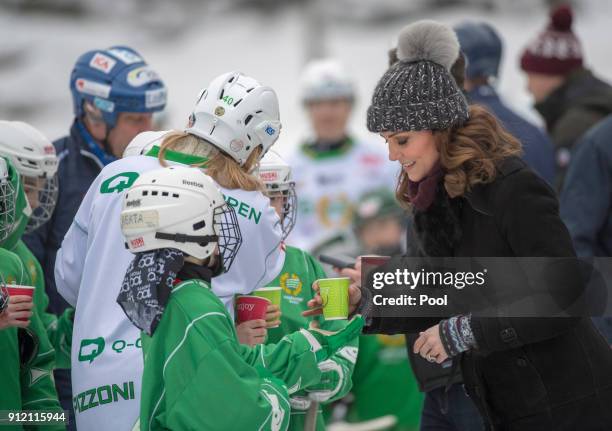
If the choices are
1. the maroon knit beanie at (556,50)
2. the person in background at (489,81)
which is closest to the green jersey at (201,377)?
the person in background at (489,81)

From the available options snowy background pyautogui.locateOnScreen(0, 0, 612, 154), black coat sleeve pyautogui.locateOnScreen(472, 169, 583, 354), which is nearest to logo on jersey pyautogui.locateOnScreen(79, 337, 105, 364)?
black coat sleeve pyautogui.locateOnScreen(472, 169, 583, 354)

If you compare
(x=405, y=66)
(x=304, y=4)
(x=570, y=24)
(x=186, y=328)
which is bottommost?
(x=186, y=328)

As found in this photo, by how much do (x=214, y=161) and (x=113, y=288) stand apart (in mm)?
557

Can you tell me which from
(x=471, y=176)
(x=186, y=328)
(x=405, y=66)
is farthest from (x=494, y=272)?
(x=186, y=328)

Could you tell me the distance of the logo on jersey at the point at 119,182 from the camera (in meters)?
3.93

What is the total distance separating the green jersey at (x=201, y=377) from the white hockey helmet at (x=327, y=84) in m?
5.51

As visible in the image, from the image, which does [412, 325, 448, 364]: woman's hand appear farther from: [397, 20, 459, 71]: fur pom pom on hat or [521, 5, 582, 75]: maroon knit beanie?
[521, 5, 582, 75]: maroon knit beanie

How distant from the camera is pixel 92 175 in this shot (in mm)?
5438

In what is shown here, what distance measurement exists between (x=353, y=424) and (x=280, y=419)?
378 cm

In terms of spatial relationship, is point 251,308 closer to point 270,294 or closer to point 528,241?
point 270,294

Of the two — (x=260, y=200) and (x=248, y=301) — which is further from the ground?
(x=260, y=200)

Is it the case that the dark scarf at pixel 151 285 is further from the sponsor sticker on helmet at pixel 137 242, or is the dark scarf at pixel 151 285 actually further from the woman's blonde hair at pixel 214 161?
the woman's blonde hair at pixel 214 161

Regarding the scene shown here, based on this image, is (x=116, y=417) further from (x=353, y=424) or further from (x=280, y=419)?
(x=353, y=424)

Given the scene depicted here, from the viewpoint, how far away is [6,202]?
4.27m
